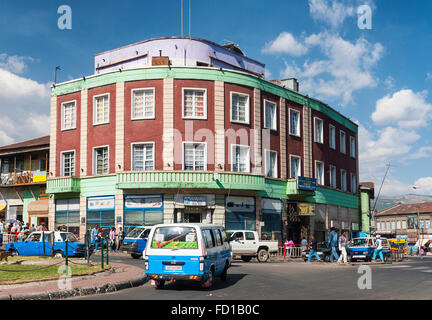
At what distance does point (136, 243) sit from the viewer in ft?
87.2

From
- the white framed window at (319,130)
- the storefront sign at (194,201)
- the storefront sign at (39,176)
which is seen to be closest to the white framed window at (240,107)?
the storefront sign at (194,201)

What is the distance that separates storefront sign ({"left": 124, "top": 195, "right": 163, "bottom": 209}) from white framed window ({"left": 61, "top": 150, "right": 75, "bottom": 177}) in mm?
5832

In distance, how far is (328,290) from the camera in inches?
545

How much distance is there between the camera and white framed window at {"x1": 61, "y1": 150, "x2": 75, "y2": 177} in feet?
121

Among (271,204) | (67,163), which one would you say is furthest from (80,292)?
(67,163)

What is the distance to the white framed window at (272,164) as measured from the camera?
122ft

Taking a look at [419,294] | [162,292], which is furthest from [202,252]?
[419,294]

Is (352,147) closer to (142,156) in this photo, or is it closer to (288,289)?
(142,156)

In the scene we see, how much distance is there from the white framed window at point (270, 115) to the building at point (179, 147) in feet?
0.27

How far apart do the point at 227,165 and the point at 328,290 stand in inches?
814

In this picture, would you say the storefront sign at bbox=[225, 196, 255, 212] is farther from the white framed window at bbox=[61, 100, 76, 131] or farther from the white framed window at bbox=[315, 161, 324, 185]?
the white framed window at bbox=[61, 100, 76, 131]

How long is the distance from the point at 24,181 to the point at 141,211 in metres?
14.9

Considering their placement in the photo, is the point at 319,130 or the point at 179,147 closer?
the point at 179,147

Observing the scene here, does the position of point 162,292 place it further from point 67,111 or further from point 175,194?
point 67,111
